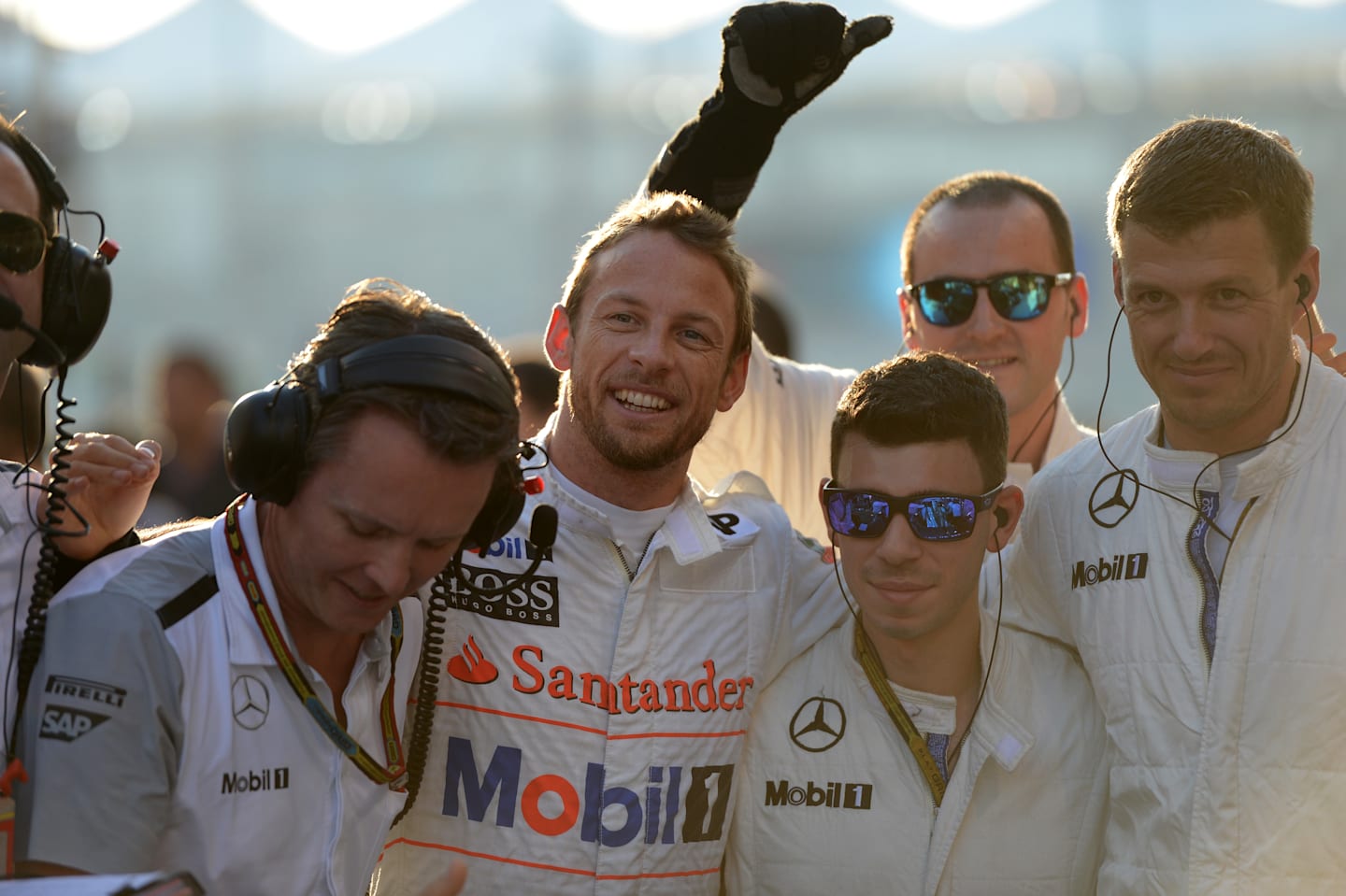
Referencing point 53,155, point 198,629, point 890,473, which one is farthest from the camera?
point 53,155

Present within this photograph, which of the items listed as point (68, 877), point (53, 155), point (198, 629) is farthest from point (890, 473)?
point (53, 155)

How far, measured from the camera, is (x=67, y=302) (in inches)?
96.0

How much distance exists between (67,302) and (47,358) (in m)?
0.11

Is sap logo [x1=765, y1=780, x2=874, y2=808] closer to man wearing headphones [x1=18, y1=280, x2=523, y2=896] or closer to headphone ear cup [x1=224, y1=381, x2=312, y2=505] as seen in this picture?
man wearing headphones [x1=18, y1=280, x2=523, y2=896]

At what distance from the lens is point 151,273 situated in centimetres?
1839

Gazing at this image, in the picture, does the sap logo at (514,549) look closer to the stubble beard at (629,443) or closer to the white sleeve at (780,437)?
the stubble beard at (629,443)

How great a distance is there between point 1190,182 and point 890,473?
33.8 inches

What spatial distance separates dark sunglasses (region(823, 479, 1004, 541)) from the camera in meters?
2.94

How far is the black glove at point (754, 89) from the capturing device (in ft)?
11.0

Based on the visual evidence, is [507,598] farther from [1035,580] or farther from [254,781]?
[1035,580]

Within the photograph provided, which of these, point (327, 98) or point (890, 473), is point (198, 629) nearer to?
point (890, 473)

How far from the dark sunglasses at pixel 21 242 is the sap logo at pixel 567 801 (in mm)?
1284

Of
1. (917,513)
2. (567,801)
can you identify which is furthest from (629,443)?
(567,801)

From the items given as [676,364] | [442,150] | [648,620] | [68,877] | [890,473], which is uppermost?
[442,150]
